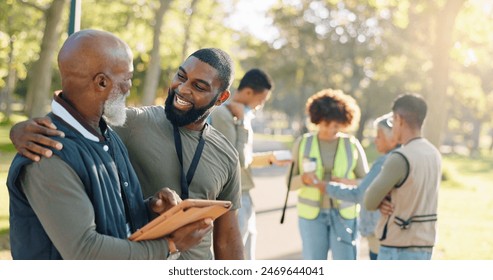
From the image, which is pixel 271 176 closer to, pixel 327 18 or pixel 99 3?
pixel 99 3

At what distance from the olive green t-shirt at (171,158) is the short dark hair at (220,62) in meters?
0.26

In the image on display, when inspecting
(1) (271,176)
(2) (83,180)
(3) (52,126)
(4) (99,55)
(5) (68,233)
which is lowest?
(1) (271,176)

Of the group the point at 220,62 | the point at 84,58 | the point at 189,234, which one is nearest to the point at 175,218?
the point at 189,234

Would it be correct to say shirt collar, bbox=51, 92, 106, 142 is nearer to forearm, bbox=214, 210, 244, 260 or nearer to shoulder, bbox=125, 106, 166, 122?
shoulder, bbox=125, 106, 166, 122

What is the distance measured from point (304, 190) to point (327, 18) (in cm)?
4197

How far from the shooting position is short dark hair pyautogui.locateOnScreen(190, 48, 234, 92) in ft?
11.8

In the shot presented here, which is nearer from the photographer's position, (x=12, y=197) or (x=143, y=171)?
(x=12, y=197)

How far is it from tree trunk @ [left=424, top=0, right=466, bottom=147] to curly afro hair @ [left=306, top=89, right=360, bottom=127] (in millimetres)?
13632

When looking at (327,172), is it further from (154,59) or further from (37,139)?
(154,59)

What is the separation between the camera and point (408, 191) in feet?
16.4

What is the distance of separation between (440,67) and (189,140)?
58.6ft

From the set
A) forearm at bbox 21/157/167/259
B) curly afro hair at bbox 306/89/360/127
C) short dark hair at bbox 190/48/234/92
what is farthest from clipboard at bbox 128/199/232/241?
curly afro hair at bbox 306/89/360/127

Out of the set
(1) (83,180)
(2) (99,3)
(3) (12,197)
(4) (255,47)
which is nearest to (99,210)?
(1) (83,180)

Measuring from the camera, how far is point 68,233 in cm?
251
